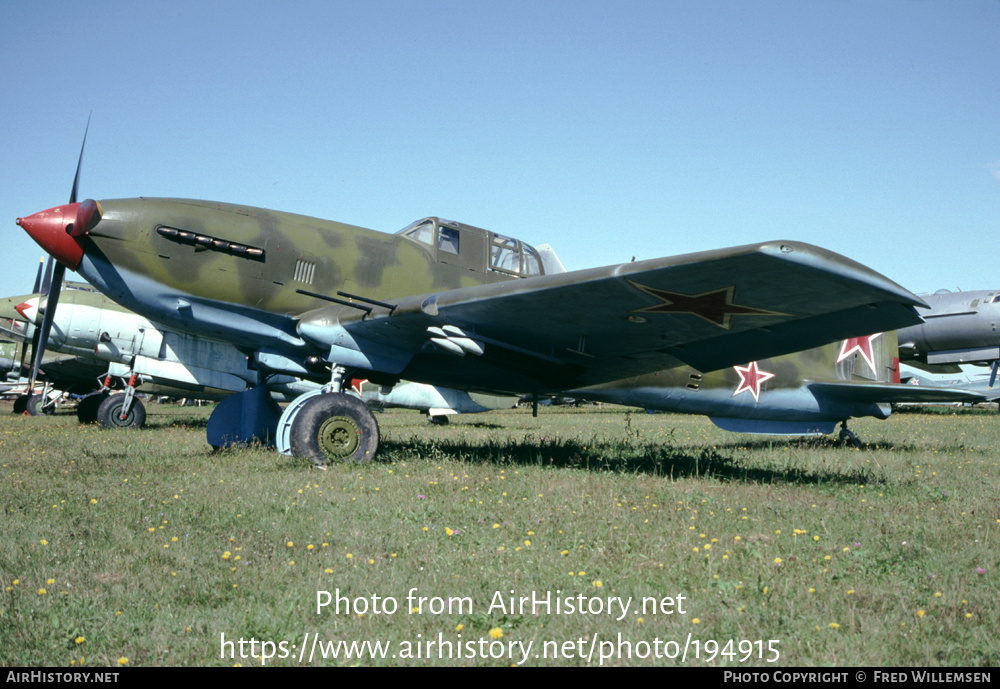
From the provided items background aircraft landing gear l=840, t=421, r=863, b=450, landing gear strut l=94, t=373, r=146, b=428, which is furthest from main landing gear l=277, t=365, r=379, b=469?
landing gear strut l=94, t=373, r=146, b=428

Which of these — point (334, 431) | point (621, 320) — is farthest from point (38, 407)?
point (621, 320)

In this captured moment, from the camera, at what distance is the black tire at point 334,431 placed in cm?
700

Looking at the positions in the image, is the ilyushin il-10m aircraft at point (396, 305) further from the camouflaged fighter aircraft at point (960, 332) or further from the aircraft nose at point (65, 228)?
the camouflaged fighter aircraft at point (960, 332)

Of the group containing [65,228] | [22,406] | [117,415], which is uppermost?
[65,228]

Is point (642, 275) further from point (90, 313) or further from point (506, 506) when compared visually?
point (90, 313)

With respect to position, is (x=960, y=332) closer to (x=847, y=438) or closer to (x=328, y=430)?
(x=847, y=438)

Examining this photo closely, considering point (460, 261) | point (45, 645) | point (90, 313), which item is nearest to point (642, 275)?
point (460, 261)

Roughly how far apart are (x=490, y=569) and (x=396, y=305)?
3.81m

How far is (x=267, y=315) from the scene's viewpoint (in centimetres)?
771

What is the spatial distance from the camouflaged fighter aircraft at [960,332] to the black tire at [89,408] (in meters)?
29.8

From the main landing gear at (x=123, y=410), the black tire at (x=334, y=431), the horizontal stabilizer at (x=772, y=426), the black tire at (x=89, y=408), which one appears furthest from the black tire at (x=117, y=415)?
the horizontal stabilizer at (x=772, y=426)

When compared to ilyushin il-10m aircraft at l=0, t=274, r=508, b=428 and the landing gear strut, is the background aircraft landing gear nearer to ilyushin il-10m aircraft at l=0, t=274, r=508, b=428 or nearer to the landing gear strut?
ilyushin il-10m aircraft at l=0, t=274, r=508, b=428

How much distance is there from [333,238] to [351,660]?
19.9 feet

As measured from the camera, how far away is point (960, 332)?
2848 cm
